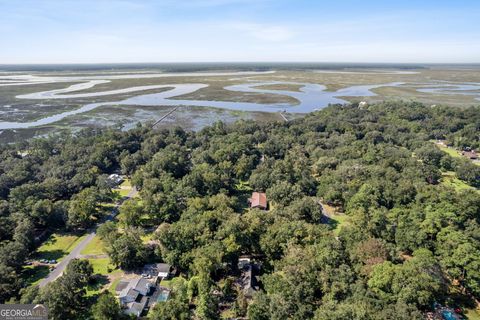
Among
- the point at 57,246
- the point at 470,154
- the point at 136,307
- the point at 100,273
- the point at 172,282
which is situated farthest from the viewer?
the point at 470,154

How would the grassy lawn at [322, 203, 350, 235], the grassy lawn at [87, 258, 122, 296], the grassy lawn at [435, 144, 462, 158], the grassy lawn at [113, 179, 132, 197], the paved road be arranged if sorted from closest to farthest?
the grassy lawn at [87, 258, 122, 296]
the paved road
the grassy lawn at [322, 203, 350, 235]
the grassy lawn at [113, 179, 132, 197]
the grassy lawn at [435, 144, 462, 158]

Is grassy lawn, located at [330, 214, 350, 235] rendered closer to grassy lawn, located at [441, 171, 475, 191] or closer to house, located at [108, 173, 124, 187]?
grassy lawn, located at [441, 171, 475, 191]

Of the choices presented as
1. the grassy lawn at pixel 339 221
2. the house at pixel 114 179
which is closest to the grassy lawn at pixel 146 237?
the house at pixel 114 179

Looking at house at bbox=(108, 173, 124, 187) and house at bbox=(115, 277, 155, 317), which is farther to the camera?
house at bbox=(108, 173, 124, 187)

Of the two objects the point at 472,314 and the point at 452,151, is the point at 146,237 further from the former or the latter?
the point at 452,151

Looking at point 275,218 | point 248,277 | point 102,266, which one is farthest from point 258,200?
point 102,266

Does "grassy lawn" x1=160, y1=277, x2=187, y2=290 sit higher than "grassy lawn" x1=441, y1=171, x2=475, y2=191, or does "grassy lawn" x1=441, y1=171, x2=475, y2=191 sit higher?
"grassy lawn" x1=441, y1=171, x2=475, y2=191

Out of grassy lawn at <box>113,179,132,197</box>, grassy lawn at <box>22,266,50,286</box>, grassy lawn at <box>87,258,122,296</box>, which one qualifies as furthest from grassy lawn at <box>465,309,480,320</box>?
grassy lawn at <box>113,179,132,197</box>

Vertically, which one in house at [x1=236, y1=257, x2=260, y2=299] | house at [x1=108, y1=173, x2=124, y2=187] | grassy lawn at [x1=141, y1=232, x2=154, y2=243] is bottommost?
grassy lawn at [x1=141, y1=232, x2=154, y2=243]

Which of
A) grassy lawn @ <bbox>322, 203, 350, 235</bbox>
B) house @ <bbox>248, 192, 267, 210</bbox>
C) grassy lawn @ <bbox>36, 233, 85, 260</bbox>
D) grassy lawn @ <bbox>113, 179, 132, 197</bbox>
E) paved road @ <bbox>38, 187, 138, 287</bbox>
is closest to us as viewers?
paved road @ <bbox>38, 187, 138, 287</bbox>
